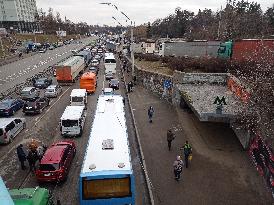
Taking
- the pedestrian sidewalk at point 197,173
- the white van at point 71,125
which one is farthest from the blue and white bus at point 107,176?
the white van at point 71,125

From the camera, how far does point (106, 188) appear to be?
13.8 meters

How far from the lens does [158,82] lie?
38219 millimetres

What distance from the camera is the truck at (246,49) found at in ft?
86.4

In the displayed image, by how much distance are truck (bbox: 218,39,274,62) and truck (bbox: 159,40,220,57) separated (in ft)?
5.84

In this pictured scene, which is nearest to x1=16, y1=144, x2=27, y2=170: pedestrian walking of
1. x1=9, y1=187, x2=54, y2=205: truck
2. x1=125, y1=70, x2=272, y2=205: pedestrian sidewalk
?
x1=9, y1=187, x2=54, y2=205: truck

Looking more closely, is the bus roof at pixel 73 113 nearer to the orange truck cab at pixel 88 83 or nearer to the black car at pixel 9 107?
the black car at pixel 9 107

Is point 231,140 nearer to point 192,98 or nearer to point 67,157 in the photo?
point 192,98

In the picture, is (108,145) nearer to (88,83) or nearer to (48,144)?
(48,144)

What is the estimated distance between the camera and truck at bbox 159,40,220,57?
132 ft

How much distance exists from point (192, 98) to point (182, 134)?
2.99 meters

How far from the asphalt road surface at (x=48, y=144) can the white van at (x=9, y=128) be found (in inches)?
15.8

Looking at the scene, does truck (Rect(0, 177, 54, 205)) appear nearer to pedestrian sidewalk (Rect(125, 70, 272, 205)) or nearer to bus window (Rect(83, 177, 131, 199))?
bus window (Rect(83, 177, 131, 199))

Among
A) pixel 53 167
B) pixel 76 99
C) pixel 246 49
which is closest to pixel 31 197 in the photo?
pixel 53 167

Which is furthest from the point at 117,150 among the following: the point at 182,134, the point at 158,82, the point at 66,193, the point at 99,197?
the point at 158,82
